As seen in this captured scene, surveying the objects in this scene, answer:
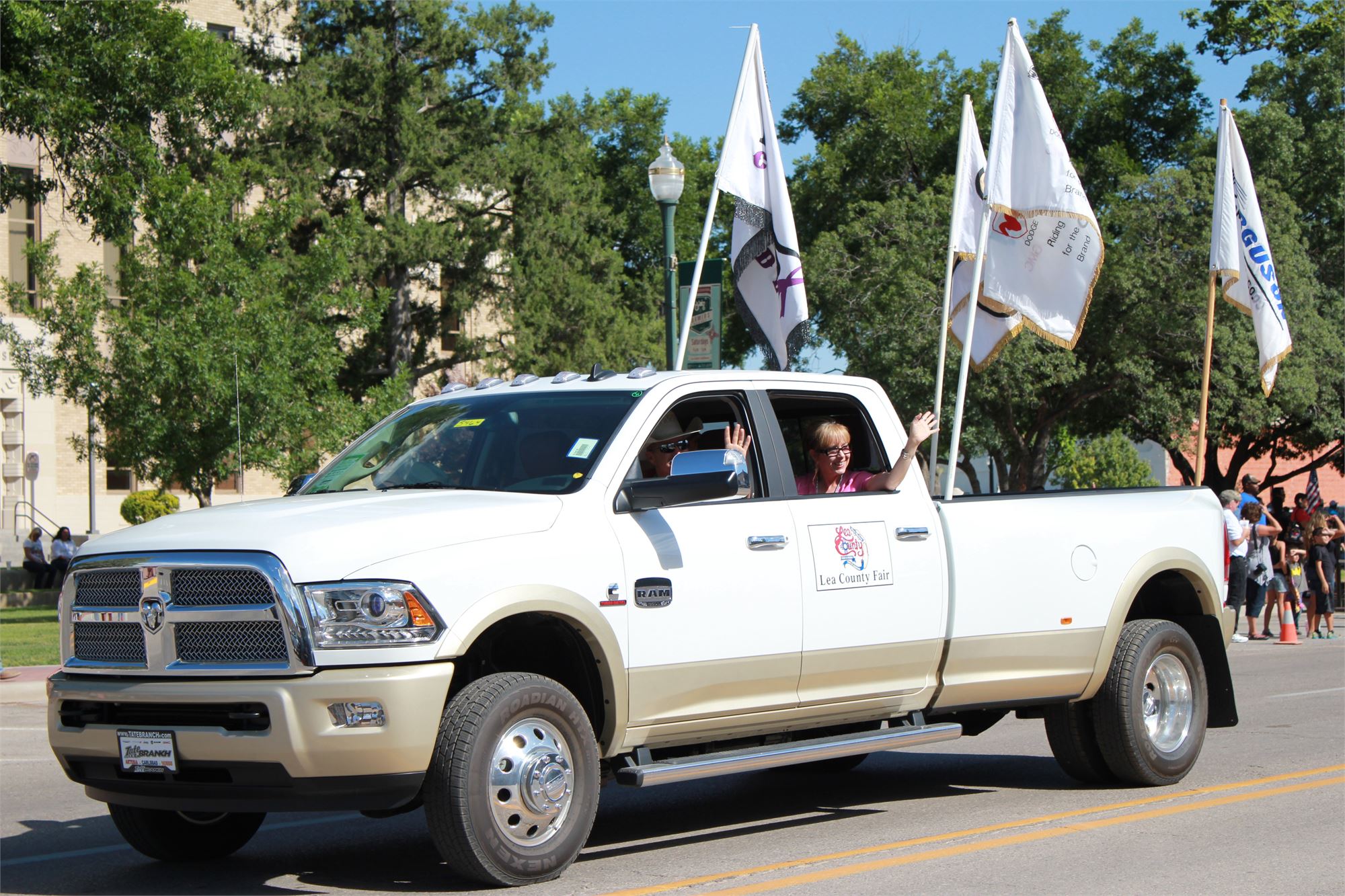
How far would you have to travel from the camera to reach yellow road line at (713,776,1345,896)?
20.1 ft

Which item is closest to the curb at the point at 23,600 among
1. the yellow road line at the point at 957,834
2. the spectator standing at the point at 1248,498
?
the spectator standing at the point at 1248,498

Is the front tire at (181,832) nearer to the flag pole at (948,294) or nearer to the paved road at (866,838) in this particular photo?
the paved road at (866,838)

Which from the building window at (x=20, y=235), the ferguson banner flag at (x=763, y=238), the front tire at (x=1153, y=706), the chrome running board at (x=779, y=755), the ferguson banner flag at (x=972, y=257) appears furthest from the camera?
the building window at (x=20, y=235)

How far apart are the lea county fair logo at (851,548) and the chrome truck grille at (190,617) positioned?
269 centimetres

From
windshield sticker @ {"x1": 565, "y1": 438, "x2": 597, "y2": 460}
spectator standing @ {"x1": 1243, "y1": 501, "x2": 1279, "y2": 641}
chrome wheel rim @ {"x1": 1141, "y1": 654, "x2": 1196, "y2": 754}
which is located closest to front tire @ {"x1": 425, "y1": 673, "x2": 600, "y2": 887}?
windshield sticker @ {"x1": 565, "y1": 438, "x2": 597, "y2": 460}

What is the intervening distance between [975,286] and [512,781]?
574 cm

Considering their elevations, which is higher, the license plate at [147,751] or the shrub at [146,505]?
the shrub at [146,505]

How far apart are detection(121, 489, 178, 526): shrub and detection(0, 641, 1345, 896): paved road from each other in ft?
91.0

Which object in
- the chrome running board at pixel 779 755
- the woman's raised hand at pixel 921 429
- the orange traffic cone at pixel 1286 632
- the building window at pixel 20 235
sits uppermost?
the building window at pixel 20 235

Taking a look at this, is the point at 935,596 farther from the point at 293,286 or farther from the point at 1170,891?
the point at 293,286

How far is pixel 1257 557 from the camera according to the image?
1991cm

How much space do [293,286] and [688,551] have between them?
67.9 ft

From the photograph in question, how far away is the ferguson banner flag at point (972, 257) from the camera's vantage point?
37.7ft

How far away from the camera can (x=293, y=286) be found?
2597 centimetres
